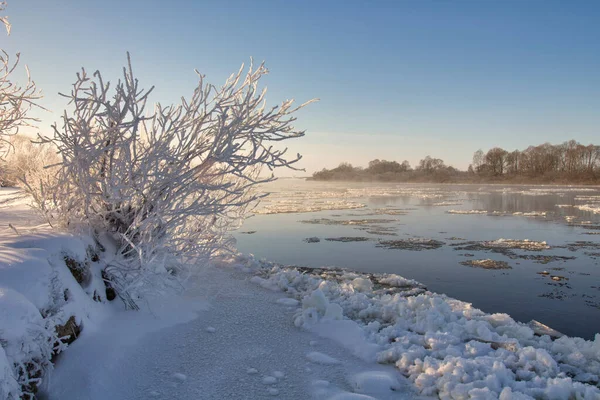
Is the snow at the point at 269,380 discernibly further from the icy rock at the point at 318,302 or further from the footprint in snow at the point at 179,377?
the icy rock at the point at 318,302

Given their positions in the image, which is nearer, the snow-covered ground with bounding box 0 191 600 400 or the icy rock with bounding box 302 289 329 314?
the snow-covered ground with bounding box 0 191 600 400

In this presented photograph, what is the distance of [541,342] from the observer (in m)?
4.19

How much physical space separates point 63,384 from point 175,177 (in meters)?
2.00

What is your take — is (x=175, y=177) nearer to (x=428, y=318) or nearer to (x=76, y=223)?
(x=76, y=223)

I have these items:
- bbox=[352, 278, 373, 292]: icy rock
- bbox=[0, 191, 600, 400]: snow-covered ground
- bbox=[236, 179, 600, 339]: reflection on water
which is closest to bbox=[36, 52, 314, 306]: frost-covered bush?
bbox=[0, 191, 600, 400]: snow-covered ground

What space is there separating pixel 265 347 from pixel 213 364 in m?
0.57

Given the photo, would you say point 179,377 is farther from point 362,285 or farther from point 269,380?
point 362,285

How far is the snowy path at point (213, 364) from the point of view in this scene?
3.00 metres

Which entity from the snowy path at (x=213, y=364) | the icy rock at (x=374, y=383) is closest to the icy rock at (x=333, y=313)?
the snowy path at (x=213, y=364)

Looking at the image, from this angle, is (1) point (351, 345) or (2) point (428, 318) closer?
(1) point (351, 345)

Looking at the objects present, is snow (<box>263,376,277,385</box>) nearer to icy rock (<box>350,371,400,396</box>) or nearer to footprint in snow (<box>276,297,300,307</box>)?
icy rock (<box>350,371,400,396</box>)

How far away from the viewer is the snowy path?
9.84 feet

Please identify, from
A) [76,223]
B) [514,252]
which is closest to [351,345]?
[76,223]

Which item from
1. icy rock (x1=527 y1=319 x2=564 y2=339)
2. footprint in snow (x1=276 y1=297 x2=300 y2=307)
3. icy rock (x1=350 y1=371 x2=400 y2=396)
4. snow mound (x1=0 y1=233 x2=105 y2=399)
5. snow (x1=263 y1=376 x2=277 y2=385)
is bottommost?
icy rock (x1=527 y1=319 x2=564 y2=339)
